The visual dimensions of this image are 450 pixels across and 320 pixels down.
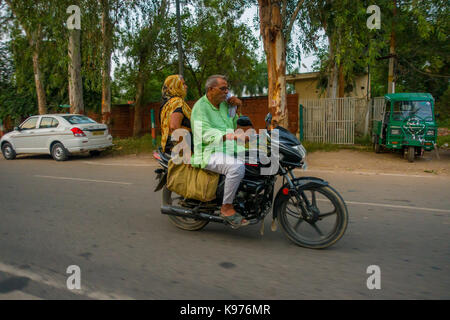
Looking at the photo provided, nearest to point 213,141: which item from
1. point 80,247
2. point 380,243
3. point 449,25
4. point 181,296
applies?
point 181,296

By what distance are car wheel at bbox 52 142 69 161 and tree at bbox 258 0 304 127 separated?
7.34 metres

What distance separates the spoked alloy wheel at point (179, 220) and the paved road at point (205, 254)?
11cm

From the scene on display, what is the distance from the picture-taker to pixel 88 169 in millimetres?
10320

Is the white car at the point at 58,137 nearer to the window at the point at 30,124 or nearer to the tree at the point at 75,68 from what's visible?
the window at the point at 30,124

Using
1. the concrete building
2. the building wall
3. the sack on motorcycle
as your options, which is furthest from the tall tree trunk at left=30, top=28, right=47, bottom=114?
the building wall

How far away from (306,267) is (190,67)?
23.0 metres

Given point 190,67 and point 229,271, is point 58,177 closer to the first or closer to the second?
point 229,271

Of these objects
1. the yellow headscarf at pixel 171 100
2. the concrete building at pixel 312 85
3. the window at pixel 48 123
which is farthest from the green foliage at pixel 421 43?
the window at pixel 48 123

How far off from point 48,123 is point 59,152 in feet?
4.20

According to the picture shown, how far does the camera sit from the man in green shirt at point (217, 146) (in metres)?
3.81

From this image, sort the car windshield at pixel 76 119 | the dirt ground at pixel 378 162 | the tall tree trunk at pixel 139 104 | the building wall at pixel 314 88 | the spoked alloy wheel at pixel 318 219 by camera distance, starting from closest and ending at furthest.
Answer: the spoked alloy wheel at pixel 318 219, the dirt ground at pixel 378 162, the car windshield at pixel 76 119, the tall tree trunk at pixel 139 104, the building wall at pixel 314 88

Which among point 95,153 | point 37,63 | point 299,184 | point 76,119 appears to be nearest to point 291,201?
point 299,184

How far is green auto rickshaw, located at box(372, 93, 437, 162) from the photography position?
10422 millimetres

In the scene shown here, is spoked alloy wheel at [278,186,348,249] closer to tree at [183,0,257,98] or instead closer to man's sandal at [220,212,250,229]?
man's sandal at [220,212,250,229]
